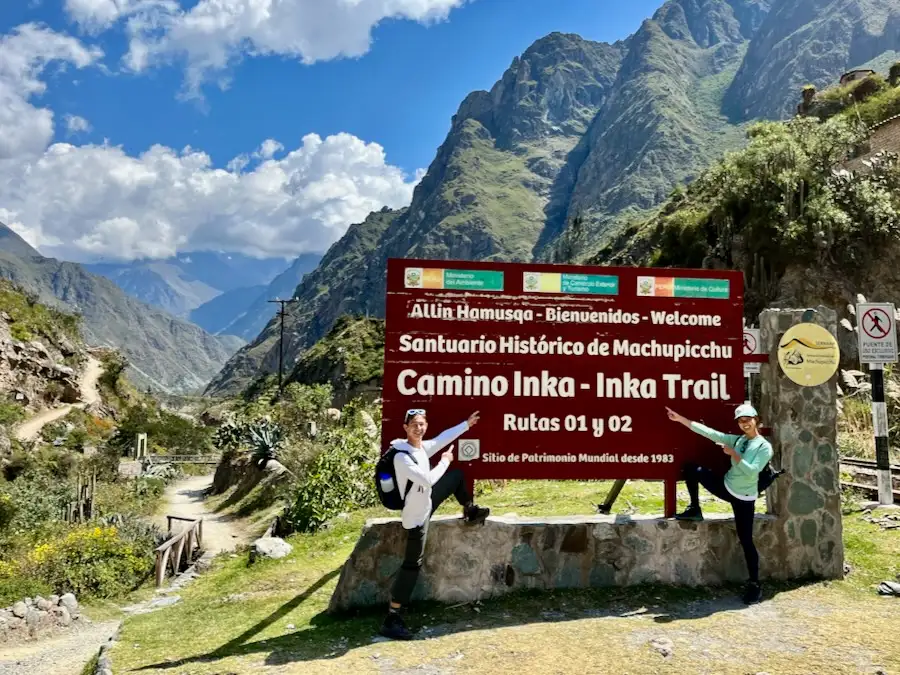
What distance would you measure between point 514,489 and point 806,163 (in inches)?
909

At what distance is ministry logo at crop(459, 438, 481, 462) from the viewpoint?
6840mm

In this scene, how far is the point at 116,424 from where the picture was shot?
55.8 metres

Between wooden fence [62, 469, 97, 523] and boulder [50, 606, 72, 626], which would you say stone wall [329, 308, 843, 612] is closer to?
boulder [50, 606, 72, 626]

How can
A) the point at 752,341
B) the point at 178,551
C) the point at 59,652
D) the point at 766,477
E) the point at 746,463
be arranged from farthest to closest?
the point at 178,551
the point at 59,652
the point at 752,341
the point at 766,477
the point at 746,463

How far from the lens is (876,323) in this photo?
10.2 m

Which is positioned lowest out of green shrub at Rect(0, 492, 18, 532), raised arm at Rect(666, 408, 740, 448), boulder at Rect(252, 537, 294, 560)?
green shrub at Rect(0, 492, 18, 532)

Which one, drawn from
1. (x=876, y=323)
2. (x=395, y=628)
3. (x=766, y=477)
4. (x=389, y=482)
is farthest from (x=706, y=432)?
(x=876, y=323)

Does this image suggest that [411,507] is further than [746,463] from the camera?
No

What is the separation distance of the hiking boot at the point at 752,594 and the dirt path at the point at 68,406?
4841 centimetres

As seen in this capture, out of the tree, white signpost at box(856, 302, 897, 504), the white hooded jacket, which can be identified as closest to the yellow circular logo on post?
white signpost at box(856, 302, 897, 504)

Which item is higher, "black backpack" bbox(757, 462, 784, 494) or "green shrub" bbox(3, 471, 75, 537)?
"black backpack" bbox(757, 462, 784, 494)

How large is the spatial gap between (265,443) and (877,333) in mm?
21178

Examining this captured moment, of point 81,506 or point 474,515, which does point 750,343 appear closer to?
point 474,515

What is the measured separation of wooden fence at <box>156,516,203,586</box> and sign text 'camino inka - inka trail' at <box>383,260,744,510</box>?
9271 millimetres
